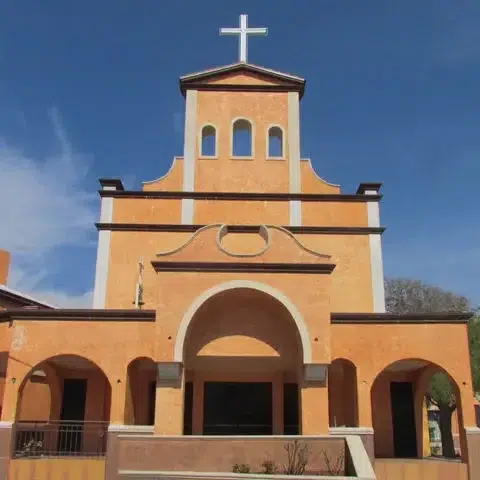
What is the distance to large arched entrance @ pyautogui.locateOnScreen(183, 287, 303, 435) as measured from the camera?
667 inches

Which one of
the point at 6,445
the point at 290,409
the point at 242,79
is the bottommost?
the point at 6,445

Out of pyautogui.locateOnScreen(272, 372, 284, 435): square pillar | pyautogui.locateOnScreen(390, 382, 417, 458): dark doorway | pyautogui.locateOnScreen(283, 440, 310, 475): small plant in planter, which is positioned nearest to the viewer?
pyautogui.locateOnScreen(283, 440, 310, 475): small plant in planter

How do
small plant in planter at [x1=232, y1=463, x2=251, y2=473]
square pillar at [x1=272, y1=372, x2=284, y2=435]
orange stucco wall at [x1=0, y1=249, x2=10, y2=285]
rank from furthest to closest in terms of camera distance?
orange stucco wall at [x1=0, y1=249, x2=10, y2=285]
square pillar at [x1=272, y1=372, x2=284, y2=435]
small plant in planter at [x1=232, y1=463, x2=251, y2=473]

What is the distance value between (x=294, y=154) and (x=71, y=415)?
39.5 feet

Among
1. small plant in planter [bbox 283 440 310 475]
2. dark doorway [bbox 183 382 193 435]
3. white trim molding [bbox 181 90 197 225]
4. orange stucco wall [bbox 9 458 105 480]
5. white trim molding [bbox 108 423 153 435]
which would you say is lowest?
orange stucco wall [bbox 9 458 105 480]

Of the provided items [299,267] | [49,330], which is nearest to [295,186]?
[299,267]

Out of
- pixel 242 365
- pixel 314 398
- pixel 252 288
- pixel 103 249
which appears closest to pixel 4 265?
pixel 103 249

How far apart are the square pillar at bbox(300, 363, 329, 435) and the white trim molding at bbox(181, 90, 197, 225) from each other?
7823mm

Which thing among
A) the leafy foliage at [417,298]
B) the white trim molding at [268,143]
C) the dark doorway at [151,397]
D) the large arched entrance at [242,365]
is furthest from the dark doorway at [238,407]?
the leafy foliage at [417,298]

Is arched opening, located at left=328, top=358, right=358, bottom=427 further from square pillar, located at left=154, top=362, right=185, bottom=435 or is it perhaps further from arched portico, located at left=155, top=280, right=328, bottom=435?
square pillar, located at left=154, top=362, right=185, bottom=435

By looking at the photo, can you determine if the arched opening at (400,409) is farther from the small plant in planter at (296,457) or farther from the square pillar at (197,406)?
the small plant in planter at (296,457)

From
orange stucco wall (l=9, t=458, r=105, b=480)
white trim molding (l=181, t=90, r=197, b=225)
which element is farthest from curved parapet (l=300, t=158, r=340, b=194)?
orange stucco wall (l=9, t=458, r=105, b=480)

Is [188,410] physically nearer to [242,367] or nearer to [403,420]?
[242,367]

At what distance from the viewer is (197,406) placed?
19.0 meters
